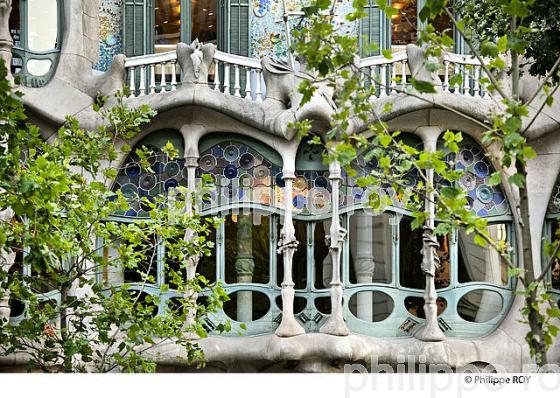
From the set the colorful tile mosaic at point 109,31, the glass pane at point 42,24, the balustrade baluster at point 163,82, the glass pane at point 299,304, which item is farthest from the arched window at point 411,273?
the glass pane at point 42,24

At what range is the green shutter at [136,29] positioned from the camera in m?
18.8

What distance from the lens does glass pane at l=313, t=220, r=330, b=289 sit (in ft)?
58.7

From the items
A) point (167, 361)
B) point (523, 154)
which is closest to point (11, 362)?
point (167, 361)

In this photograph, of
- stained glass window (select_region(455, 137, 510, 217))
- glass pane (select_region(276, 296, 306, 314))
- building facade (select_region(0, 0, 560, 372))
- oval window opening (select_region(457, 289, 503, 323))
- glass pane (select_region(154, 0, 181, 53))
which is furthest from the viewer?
glass pane (select_region(154, 0, 181, 53))

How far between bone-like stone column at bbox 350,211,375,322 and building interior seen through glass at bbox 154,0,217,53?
10.2ft

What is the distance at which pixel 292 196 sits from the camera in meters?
17.9

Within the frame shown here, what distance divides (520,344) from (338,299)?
231 centimetres

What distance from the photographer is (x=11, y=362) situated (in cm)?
1730

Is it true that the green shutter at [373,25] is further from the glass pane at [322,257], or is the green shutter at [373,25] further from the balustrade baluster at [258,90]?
the glass pane at [322,257]

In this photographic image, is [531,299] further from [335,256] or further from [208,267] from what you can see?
[208,267]

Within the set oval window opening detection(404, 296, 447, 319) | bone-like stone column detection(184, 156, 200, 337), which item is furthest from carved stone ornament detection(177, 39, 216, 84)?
oval window opening detection(404, 296, 447, 319)

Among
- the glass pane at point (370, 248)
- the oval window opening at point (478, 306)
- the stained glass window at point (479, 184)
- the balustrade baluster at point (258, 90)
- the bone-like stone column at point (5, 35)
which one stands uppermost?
the bone-like stone column at point (5, 35)

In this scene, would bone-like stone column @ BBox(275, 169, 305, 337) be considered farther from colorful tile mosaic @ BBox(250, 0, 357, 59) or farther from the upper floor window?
the upper floor window

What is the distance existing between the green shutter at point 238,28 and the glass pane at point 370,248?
2650 millimetres
